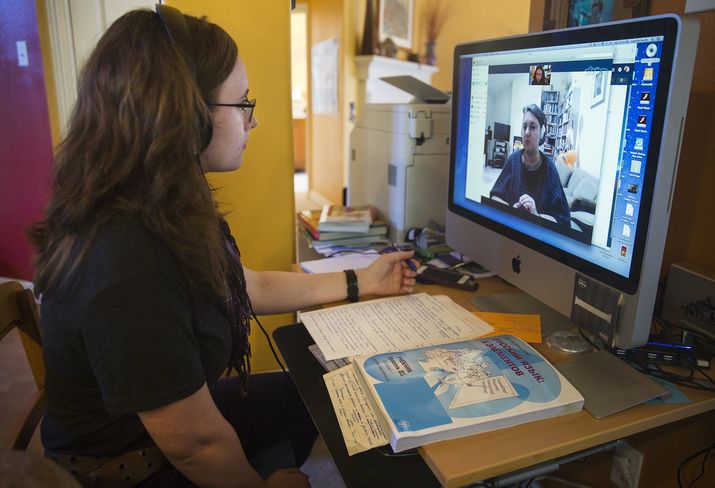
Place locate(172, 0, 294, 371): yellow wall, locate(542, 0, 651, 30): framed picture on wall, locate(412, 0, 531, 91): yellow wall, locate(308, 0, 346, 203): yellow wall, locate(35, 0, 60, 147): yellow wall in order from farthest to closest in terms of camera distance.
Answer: locate(412, 0, 531, 91): yellow wall
locate(308, 0, 346, 203): yellow wall
locate(35, 0, 60, 147): yellow wall
locate(172, 0, 294, 371): yellow wall
locate(542, 0, 651, 30): framed picture on wall

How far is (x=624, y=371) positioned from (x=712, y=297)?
297 mm

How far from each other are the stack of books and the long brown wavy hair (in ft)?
2.62

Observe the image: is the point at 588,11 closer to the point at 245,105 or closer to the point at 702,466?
the point at 245,105

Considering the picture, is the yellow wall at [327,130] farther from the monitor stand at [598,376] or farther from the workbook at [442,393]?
the workbook at [442,393]

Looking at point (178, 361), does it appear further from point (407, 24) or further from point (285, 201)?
point (407, 24)

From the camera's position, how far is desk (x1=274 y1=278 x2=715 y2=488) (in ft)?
2.02

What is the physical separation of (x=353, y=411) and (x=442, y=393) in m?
0.13

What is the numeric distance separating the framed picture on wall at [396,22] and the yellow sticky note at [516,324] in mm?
3874

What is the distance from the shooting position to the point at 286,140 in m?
1.66

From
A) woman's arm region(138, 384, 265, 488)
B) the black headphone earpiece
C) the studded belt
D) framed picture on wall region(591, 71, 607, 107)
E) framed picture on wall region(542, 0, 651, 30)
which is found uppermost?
framed picture on wall region(542, 0, 651, 30)

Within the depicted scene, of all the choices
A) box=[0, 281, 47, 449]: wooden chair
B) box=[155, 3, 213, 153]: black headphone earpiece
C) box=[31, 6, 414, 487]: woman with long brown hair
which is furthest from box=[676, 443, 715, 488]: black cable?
box=[0, 281, 47, 449]: wooden chair

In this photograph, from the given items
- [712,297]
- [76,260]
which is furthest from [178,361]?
[712,297]

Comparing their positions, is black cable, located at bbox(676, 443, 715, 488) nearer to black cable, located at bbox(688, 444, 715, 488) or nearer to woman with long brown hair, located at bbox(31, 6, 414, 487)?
black cable, located at bbox(688, 444, 715, 488)

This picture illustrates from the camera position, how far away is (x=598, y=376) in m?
0.78
